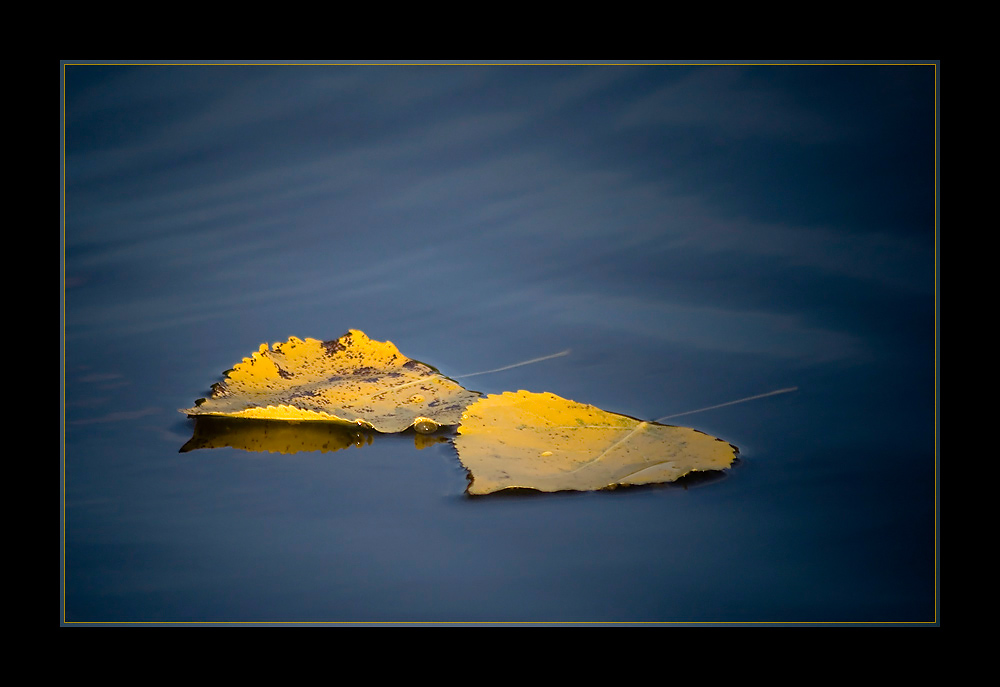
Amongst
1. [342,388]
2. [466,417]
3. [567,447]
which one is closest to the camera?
[567,447]

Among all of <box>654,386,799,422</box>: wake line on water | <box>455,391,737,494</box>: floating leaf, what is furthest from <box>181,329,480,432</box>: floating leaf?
<box>654,386,799,422</box>: wake line on water

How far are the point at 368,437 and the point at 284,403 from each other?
0.27 m

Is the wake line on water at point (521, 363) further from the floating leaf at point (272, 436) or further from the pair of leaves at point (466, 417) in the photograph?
the floating leaf at point (272, 436)

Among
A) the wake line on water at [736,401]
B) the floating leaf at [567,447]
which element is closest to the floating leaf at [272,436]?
the floating leaf at [567,447]

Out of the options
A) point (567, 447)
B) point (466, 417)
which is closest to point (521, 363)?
point (466, 417)

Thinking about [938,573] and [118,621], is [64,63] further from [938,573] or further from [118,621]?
[938,573]

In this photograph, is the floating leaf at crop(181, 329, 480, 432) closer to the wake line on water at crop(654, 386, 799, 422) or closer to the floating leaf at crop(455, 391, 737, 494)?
the floating leaf at crop(455, 391, 737, 494)

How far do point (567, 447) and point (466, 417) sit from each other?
271mm

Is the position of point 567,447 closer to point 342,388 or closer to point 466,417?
point 466,417

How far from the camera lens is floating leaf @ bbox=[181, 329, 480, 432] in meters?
2.24

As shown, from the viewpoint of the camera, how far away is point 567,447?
6.75ft

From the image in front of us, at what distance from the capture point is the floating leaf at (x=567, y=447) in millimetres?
1941

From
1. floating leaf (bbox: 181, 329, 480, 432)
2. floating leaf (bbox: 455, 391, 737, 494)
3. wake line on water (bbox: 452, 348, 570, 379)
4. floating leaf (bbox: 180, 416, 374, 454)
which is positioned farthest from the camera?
wake line on water (bbox: 452, 348, 570, 379)

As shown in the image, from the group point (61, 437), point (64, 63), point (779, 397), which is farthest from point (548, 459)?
point (64, 63)
